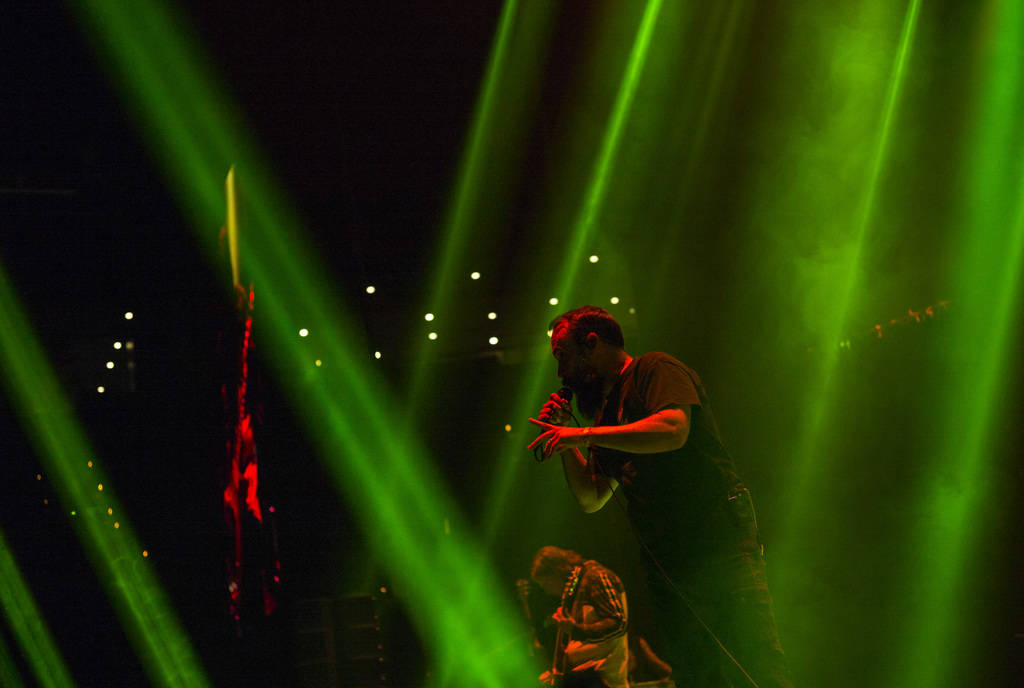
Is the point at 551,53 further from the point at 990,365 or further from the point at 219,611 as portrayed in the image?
the point at 219,611

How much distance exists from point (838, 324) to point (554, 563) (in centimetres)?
243

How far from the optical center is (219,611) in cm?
570

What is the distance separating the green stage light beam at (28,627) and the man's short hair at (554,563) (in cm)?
321

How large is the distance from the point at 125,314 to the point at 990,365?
626 cm

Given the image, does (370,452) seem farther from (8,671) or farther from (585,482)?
(585,482)

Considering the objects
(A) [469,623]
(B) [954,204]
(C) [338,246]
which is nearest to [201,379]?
(C) [338,246]

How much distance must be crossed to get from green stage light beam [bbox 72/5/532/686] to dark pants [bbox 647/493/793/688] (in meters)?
4.99

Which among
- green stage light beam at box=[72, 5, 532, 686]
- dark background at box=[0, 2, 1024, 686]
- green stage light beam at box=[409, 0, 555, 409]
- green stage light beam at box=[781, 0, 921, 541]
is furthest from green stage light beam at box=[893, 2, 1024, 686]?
green stage light beam at box=[72, 5, 532, 686]

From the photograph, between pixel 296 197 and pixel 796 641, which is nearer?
pixel 796 641

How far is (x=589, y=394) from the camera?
Result: 2.14 metres

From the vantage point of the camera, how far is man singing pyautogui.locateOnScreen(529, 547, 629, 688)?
4.05 m

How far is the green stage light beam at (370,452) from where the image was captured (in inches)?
258

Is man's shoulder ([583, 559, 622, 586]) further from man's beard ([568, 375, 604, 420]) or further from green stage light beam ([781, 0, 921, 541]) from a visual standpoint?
man's beard ([568, 375, 604, 420])

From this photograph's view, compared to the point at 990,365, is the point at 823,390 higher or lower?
lower
